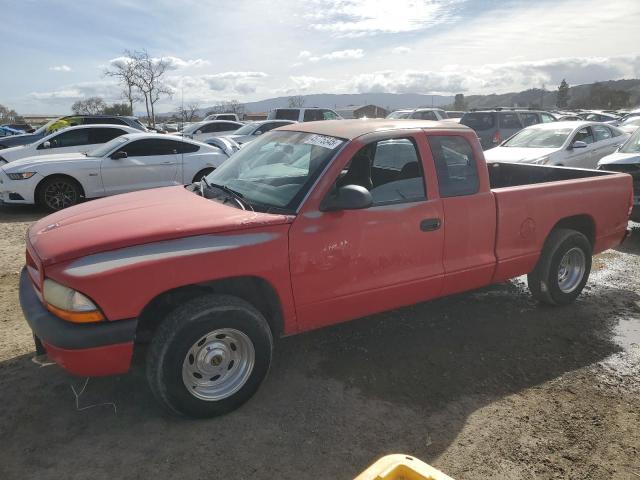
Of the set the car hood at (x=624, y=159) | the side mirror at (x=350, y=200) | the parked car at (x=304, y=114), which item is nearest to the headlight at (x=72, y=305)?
the side mirror at (x=350, y=200)

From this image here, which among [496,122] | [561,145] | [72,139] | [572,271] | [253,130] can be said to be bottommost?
[572,271]

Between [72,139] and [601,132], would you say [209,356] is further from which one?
[601,132]

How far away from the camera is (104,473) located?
8.56 ft

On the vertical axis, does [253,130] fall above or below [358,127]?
below

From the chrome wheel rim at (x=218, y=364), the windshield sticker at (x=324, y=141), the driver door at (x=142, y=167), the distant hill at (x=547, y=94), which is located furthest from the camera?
the distant hill at (x=547, y=94)

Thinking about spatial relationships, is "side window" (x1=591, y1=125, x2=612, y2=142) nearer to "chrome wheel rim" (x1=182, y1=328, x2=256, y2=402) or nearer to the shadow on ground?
the shadow on ground

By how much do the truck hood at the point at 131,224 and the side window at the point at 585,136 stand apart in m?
9.45

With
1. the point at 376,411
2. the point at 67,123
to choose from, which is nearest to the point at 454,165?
the point at 376,411

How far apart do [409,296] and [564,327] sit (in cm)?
174

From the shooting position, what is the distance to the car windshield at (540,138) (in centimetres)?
1014

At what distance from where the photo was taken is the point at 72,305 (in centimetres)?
264

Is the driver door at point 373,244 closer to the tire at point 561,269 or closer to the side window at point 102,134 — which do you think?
the tire at point 561,269

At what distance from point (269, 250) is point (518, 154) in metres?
8.26

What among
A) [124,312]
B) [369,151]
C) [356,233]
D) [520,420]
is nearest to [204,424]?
[124,312]
